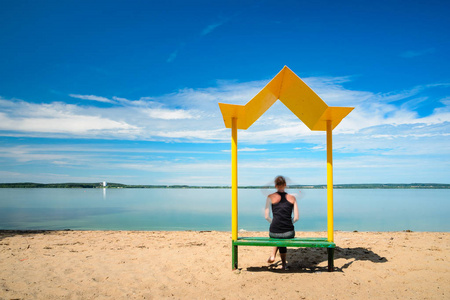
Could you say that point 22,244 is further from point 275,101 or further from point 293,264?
point 275,101

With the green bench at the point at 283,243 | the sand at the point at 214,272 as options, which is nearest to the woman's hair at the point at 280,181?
the green bench at the point at 283,243

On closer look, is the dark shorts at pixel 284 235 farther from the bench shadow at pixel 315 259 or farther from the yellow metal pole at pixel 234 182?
the yellow metal pole at pixel 234 182

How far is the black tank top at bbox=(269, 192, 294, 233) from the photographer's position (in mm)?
→ 5148

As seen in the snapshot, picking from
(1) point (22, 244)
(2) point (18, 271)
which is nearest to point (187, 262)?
(2) point (18, 271)

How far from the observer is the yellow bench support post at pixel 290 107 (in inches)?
201

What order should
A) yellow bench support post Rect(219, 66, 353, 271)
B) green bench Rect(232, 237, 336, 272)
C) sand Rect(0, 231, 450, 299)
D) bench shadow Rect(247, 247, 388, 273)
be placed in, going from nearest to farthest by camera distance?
sand Rect(0, 231, 450, 299) → green bench Rect(232, 237, 336, 272) → yellow bench support post Rect(219, 66, 353, 271) → bench shadow Rect(247, 247, 388, 273)

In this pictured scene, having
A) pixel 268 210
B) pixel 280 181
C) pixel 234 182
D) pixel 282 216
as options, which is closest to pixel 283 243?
pixel 282 216

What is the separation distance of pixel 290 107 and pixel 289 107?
26mm

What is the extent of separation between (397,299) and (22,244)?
8.55m

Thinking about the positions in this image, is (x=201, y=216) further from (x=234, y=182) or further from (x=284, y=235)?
(x=284, y=235)

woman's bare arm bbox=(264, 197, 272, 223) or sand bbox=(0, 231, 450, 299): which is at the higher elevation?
woman's bare arm bbox=(264, 197, 272, 223)

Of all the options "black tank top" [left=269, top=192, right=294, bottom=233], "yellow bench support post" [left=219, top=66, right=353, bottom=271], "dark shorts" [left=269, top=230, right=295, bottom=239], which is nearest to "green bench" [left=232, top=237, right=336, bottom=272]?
"yellow bench support post" [left=219, top=66, right=353, bottom=271]

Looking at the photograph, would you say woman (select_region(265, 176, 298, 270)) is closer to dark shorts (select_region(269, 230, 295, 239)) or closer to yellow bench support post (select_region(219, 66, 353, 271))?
dark shorts (select_region(269, 230, 295, 239))

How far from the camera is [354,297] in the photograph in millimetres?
4078
